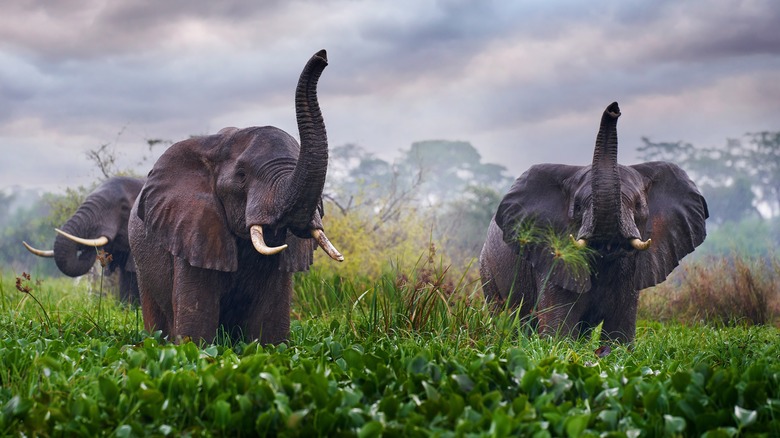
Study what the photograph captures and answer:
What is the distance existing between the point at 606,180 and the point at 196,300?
3.46 meters

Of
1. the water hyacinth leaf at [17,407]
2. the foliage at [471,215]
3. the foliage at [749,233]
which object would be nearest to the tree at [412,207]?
the foliage at [471,215]

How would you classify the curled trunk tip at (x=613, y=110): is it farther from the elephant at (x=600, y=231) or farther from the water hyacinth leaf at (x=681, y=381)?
the water hyacinth leaf at (x=681, y=381)

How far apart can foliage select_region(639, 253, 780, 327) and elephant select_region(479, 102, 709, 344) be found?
3.31m

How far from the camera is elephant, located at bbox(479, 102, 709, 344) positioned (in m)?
8.65

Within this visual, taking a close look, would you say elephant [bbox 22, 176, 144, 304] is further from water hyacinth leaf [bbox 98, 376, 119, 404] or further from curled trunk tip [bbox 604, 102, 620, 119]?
water hyacinth leaf [bbox 98, 376, 119, 404]

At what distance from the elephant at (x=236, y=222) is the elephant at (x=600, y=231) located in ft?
6.57

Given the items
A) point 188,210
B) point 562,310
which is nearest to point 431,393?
point 188,210

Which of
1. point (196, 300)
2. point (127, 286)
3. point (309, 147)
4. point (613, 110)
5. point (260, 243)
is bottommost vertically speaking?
point (127, 286)

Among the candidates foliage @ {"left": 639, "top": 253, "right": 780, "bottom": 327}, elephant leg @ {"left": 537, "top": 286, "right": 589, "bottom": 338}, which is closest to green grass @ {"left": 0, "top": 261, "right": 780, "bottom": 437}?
elephant leg @ {"left": 537, "top": 286, "right": 589, "bottom": 338}

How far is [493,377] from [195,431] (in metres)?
1.67

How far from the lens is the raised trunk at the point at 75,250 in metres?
13.5

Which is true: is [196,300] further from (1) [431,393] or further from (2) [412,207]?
(2) [412,207]

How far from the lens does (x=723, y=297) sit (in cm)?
1373

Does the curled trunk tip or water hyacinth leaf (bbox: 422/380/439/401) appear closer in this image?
water hyacinth leaf (bbox: 422/380/439/401)
